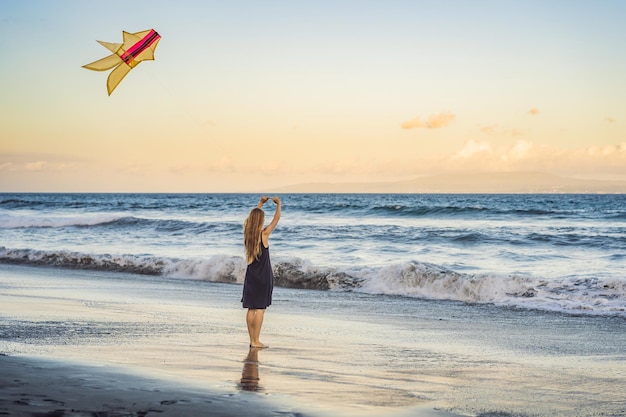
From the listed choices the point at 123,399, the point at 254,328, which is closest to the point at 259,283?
the point at 254,328

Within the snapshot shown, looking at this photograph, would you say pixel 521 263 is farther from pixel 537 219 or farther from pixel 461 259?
pixel 537 219

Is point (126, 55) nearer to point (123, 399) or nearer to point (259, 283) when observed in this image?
point (259, 283)

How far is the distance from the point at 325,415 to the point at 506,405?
140 centimetres

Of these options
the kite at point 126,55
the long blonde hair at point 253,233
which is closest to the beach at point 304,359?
the long blonde hair at point 253,233

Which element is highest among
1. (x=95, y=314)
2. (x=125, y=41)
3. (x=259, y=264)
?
(x=125, y=41)

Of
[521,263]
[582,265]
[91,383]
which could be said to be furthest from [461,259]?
[91,383]

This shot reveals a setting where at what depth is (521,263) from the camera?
1864cm

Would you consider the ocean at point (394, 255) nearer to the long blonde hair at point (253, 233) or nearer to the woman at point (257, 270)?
the woman at point (257, 270)

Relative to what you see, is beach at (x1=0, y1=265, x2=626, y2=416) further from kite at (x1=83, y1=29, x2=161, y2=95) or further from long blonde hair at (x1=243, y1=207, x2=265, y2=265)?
kite at (x1=83, y1=29, x2=161, y2=95)

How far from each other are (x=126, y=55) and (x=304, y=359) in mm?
3694

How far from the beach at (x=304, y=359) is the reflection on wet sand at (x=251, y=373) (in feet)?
0.05

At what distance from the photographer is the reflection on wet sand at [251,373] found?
552 centimetres

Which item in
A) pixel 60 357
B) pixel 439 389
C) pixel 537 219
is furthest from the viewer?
pixel 537 219

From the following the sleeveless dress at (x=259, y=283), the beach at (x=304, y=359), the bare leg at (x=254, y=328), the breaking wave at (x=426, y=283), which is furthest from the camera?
the breaking wave at (x=426, y=283)
